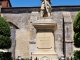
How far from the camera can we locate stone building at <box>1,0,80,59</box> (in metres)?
29.2

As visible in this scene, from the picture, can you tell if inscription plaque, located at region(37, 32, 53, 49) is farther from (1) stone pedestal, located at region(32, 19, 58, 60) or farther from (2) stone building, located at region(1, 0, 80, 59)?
(2) stone building, located at region(1, 0, 80, 59)

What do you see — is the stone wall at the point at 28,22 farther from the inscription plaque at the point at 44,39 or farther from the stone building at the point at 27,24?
the inscription plaque at the point at 44,39

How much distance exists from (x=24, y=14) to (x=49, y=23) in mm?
18231

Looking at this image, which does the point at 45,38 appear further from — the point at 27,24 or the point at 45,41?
the point at 27,24

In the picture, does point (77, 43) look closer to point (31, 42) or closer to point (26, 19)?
point (31, 42)

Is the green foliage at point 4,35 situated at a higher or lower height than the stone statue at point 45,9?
lower

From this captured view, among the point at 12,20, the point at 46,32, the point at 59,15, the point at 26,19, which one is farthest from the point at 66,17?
the point at 46,32

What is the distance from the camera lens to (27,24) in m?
30.5

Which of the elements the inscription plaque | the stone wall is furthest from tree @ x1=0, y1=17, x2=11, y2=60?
the stone wall

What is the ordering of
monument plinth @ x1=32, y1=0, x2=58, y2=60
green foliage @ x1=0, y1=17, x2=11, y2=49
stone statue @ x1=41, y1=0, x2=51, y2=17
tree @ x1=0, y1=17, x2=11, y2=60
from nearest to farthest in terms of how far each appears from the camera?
monument plinth @ x1=32, y1=0, x2=58, y2=60 < stone statue @ x1=41, y1=0, x2=51, y2=17 < tree @ x1=0, y1=17, x2=11, y2=60 < green foliage @ x1=0, y1=17, x2=11, y2=49

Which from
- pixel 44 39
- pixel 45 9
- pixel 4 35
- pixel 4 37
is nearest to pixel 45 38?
pixel 44 39

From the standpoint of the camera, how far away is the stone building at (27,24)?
95.7 feet

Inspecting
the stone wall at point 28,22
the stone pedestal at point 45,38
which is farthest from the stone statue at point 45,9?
the stone wall at point 28,22

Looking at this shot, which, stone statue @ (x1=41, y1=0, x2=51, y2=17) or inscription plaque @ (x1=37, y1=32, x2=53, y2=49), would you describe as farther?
stone statue @ (x1=41, y1=0, x2=51, y2=17)
